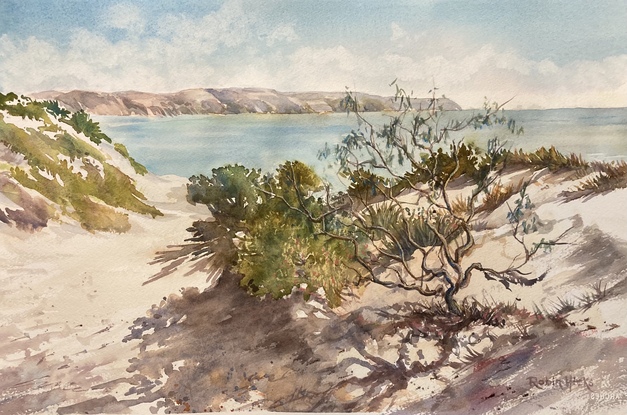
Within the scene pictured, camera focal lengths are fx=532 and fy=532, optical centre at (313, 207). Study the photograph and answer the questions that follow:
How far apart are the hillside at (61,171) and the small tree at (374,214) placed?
0.28m

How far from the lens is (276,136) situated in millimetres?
2131

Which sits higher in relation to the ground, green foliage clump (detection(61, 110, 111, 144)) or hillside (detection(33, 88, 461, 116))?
hillside (detection(33, 88, 461, 116))

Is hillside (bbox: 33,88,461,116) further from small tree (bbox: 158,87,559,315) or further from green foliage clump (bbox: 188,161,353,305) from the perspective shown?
green foliage clump (bbox: 188,161,353,305)

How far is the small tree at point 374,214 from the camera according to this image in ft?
6.86

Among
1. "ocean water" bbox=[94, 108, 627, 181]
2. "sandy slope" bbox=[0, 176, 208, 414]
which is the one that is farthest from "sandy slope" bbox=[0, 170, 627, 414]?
"ocean water" bbox=[94, 108, 627, 181]

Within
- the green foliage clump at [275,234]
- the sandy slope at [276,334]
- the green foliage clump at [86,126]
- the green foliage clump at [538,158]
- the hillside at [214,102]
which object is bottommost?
the sandy slope at [276,334]

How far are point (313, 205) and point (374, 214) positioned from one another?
245mm

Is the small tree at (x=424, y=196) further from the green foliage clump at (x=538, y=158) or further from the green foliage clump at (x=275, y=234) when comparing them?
the green foliage clump at (x=275, y=234)

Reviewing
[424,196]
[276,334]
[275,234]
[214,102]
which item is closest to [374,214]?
[424,196]

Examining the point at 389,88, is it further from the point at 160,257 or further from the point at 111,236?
the point at 111,236

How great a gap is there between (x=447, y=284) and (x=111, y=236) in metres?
1.36

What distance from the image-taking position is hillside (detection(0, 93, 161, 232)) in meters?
2.11

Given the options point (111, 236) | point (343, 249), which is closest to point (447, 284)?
point (343, 249)

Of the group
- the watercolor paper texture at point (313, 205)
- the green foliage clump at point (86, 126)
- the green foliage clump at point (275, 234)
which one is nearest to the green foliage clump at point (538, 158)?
the watercolor paper texture at point (313, 205)
